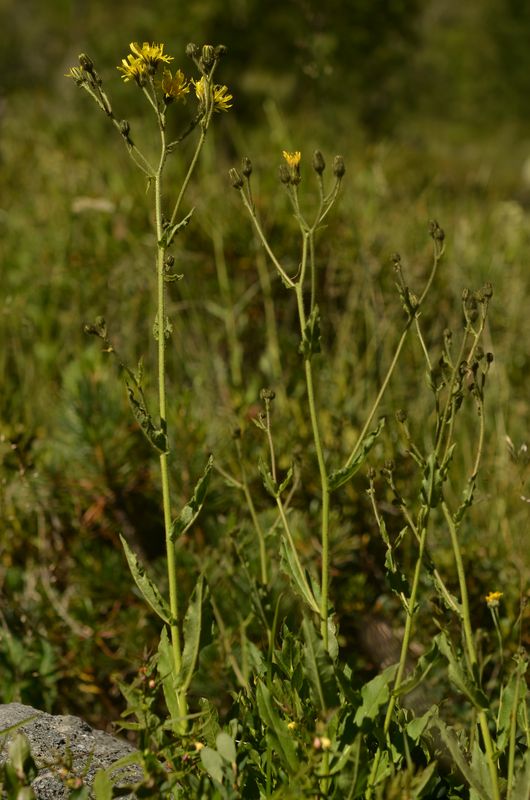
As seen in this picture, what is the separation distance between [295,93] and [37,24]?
50.4 ft

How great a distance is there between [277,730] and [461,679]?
250 mm

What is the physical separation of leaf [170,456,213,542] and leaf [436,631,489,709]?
354 millimetres

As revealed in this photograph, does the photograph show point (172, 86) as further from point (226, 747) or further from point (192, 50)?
point (226, 747)

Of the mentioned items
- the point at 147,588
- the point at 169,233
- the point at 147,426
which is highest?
the point at 169,233

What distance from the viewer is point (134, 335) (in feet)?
8.98

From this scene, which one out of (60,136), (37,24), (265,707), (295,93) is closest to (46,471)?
(265,707)

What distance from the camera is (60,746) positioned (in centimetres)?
128

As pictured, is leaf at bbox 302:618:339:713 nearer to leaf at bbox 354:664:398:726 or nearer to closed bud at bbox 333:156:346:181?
leaf at bbox 354:664:398:726

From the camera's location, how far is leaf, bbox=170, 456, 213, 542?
1.16 m

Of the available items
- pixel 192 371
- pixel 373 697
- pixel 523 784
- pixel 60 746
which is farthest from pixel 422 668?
pixel 192 371

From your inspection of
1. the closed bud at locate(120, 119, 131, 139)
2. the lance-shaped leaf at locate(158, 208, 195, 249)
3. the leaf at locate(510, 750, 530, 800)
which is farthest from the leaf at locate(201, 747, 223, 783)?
the closed bud at locate(120, 119, 131, 139)

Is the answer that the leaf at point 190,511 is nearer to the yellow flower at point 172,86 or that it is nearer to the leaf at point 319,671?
the leaf at point 319,671

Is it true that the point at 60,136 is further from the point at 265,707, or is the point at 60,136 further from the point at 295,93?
the point at 295,93

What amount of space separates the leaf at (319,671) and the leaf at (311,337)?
0.35 m
